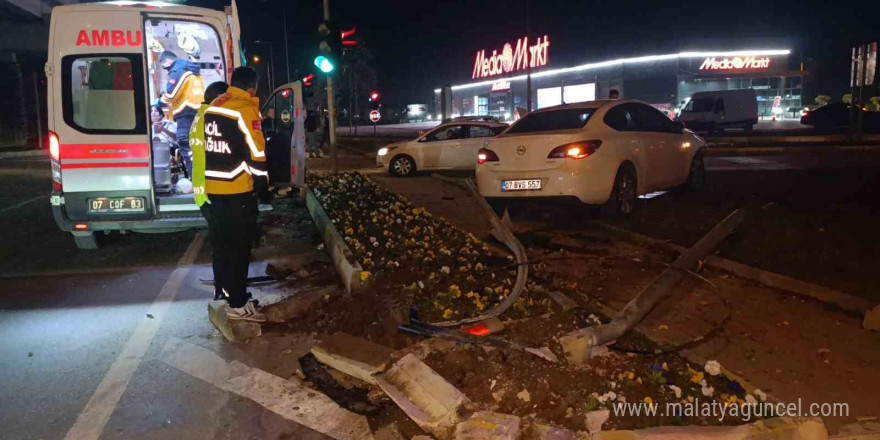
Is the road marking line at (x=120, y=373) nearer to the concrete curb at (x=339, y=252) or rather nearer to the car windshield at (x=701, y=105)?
the concrete curb at (x=339, y=252)

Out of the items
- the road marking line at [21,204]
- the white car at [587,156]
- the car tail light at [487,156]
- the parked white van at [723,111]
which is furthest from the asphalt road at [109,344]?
the parked white van at [723,111]

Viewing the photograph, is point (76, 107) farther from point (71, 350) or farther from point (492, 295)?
point (492, 295)

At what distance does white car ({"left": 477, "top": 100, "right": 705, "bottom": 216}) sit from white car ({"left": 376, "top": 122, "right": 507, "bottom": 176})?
6.66 meters

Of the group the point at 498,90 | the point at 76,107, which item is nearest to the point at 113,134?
the point at 76,107

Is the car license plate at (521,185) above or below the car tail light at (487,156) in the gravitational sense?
below

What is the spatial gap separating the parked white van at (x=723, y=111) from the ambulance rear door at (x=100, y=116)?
28658mm

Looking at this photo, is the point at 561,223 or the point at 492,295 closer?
the point at 492,295

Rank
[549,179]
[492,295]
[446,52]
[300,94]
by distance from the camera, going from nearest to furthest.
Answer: [492,295], [549,179], [300,94], [446,52]

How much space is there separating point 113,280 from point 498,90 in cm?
4809

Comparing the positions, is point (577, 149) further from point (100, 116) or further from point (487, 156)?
point (100, 116)

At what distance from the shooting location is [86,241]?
27.4 feet

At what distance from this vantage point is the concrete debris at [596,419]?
11.4ft

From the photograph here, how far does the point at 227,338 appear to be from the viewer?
5266mm

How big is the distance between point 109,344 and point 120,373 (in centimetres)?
68
